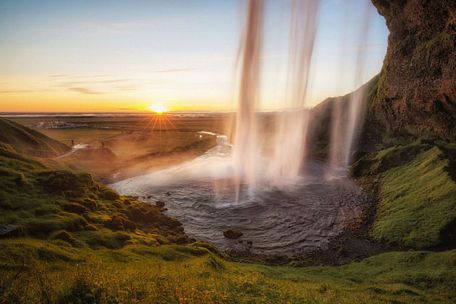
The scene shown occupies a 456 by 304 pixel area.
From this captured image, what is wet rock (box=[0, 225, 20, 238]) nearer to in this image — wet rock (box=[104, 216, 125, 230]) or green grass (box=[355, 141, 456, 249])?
wet rock (box=[104, 216, 125, 230])

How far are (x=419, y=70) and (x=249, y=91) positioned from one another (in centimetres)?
3995

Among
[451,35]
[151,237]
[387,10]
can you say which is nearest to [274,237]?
[151,237]

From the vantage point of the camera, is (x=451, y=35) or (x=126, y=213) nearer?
(x=126, y=213)

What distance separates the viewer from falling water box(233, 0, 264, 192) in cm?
5481

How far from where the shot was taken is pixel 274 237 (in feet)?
123

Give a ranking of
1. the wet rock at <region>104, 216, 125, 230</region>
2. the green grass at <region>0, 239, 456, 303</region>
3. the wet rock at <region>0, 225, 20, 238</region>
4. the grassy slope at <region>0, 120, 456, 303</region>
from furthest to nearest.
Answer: the wet rock at <region>104, 216, 125, 230</region> → the wet rock at <region>0, 225, 20, 238</region> → the grassy slope at <region>0, 120, 456, 303</region> → the green grass at <region>0, 239, 456, 303</region>

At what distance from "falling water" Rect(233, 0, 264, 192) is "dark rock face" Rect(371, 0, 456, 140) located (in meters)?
35.5

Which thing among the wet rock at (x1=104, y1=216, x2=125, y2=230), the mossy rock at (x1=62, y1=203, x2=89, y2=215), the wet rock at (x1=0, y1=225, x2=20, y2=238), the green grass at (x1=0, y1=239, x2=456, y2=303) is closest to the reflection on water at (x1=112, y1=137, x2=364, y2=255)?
the green grass at (x1=0, y1=239, x2=456, y2=303)

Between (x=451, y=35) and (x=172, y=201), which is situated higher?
(x=451, y=35)

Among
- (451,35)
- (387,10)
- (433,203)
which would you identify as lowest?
(433,203)

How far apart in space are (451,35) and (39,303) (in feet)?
238

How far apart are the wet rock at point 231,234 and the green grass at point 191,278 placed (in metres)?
7.45

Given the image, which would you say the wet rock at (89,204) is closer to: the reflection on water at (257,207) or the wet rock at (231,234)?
the reflection on water at (257,207)

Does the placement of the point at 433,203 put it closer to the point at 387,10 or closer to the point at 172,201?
the point at 172,201
